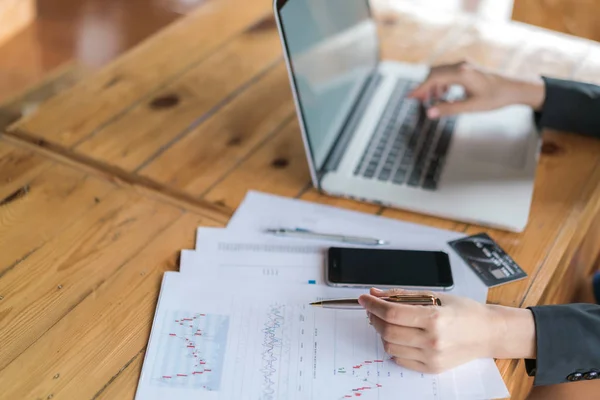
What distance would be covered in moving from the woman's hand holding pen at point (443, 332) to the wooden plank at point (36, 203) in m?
0.44

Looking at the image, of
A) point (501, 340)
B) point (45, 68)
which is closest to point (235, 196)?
point (501, 340)

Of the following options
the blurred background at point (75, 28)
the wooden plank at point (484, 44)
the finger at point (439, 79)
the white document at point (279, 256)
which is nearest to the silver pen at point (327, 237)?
the white document at point (279, 256)

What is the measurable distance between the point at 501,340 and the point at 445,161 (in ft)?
1.21

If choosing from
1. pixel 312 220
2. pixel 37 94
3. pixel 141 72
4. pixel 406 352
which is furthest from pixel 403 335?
pixel 37 94

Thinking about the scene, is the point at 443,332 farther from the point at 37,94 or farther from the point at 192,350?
the point at 37,94

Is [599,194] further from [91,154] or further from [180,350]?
[91,154]

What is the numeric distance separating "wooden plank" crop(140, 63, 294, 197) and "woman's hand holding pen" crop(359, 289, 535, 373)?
1.21 feet

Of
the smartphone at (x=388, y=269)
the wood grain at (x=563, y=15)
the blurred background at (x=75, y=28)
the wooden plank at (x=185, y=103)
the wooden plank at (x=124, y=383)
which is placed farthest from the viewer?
the blurred background at (x=75, y=28)

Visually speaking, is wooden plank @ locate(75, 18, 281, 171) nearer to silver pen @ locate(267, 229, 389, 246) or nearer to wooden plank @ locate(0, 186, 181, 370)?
wooden plank @ locate(0, 186, 181, 370)

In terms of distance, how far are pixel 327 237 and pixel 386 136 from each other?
0.26 meters

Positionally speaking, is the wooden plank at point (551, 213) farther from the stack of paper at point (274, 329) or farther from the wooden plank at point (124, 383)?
the wooden plank at point (124, 383)

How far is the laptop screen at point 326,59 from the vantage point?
1025 millimetres

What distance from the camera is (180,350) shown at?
0.82 m

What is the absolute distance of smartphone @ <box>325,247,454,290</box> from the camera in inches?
35.8
